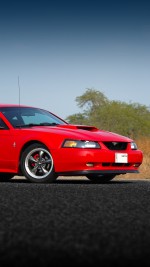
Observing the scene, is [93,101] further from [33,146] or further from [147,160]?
[33,146]

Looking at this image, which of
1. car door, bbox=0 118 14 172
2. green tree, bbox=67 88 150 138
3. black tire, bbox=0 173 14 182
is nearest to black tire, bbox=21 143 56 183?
car door, bbox=0 118 14 172

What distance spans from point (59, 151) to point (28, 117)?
56.5 inches

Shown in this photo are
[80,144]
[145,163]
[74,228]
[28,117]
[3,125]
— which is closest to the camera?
[74,228]

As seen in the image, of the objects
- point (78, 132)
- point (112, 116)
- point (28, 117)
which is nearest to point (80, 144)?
point (78, 132)

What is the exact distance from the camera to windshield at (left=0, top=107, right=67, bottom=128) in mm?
10773

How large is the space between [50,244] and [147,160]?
1138 centimetres

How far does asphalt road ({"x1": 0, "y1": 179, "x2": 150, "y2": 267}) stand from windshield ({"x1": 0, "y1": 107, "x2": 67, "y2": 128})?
2.46 metres

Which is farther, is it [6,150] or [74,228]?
[6,150]

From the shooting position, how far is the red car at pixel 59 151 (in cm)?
984

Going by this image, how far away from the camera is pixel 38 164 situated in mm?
10008

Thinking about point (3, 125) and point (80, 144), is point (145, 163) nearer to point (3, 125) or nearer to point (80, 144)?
point (3, 125)

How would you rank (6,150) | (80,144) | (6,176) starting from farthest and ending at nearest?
(6,176) < (6,150) < (80,144)

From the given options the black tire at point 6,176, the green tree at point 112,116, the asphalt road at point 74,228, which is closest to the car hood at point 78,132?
the black tire at point 6,176

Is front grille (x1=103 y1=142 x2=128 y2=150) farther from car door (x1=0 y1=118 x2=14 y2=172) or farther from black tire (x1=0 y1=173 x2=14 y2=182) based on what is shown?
black tire (x1=0 y1=173 x2=14 y2=182)
